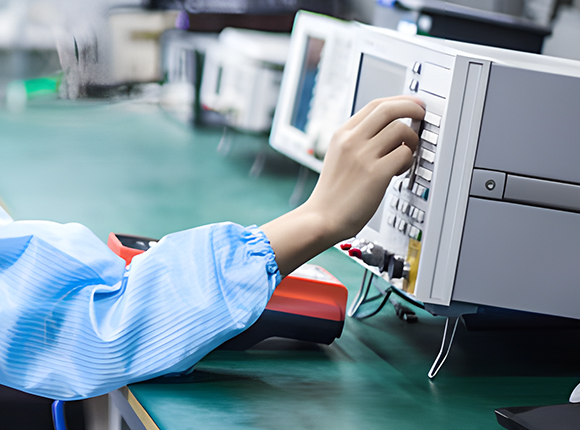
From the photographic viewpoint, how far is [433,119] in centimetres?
62

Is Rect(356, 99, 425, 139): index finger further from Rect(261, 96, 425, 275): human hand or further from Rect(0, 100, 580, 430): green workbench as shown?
Rect(0, 100, 580, 430): green workbench

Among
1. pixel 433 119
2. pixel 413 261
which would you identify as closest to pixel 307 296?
pixel 413 261

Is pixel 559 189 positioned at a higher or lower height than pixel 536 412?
higher

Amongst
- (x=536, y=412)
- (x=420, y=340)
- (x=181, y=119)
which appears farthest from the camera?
(x=181, y=119)

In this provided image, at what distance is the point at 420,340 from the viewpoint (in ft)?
2.54

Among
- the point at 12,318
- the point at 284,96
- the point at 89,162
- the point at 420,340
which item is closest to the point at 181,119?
the point at 89,162

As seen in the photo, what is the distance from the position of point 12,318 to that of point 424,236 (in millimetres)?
366

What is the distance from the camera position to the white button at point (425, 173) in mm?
612

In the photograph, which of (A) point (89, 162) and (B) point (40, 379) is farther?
(A) point (89, 162)

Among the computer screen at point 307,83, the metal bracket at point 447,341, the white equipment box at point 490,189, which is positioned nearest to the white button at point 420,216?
the white equipment box at point 490,189

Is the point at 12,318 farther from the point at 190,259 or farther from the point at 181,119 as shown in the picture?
the point at 181,119

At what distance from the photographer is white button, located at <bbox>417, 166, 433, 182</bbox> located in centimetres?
61

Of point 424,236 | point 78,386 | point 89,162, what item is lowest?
point 89,162

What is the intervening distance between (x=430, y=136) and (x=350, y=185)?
0.09m
